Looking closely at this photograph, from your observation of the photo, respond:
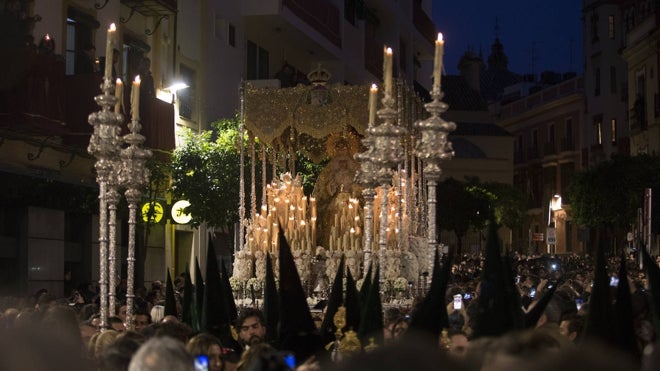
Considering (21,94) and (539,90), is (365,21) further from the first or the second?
(539,90)

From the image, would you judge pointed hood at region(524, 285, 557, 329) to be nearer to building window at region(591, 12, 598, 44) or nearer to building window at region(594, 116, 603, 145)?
building window at region(591, 12, 598, 44)

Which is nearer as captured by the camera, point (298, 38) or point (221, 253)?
point (221, 253)

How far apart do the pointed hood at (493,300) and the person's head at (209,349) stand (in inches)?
57.2

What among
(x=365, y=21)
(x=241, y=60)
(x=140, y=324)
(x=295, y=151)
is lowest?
(x=140, y=324)

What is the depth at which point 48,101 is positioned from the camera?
23.8m

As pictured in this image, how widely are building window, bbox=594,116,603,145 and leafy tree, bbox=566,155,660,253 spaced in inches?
745

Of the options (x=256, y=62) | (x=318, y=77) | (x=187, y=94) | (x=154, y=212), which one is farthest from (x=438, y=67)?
(x=256, y=62)

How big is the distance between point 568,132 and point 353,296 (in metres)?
71.6

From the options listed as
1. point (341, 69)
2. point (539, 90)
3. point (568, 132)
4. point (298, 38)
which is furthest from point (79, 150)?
point (539, 90)

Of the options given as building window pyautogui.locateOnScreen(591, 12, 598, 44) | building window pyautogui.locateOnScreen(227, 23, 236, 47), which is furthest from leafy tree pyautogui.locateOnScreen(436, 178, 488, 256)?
building window pyautogui.locateOnScreen(227, 23, 236, 47)

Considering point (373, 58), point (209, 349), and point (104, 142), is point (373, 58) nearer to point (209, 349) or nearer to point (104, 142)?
point (104, 142)

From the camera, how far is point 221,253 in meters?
37.6

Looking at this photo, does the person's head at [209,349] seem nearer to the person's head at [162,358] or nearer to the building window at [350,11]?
the person's head at [162,358]

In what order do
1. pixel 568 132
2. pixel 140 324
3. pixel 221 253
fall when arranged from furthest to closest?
pixel 568 132 → pixel 221 253 → pixel 140 324
